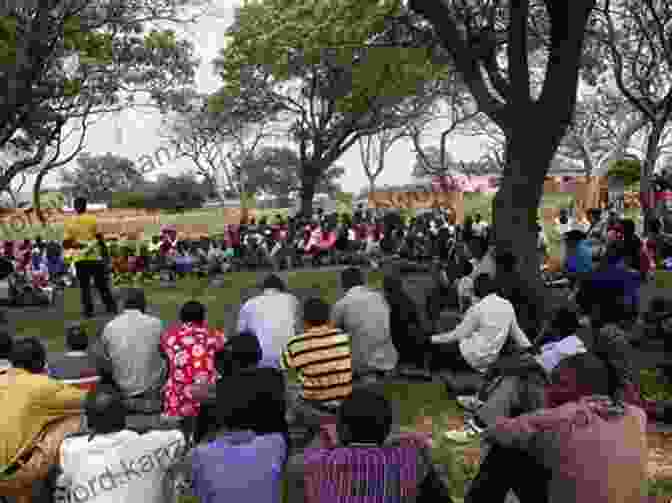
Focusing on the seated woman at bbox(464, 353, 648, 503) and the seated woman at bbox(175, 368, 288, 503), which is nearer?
the seated woman at bbox(464, 353, 648, 503)

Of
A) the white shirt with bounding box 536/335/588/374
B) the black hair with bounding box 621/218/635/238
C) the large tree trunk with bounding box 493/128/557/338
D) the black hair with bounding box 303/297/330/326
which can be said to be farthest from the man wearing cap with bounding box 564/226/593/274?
the black hair with bounding box 303/297/330/326

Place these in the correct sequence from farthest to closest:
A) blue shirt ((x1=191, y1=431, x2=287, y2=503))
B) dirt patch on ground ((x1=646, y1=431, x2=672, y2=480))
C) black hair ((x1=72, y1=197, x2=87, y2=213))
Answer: black hair ((x1=72, y1=197, x2=87, y2=213))
dirt patch on ground ((x1=646, y1=431, x2=672, y2=480))
blue shirt ((x1=191, y1=431, x2=287, y2=503))

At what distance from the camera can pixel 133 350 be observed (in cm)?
595

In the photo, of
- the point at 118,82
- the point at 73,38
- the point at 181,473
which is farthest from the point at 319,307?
the point at 118,82

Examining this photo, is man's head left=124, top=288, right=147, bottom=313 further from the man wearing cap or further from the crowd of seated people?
the man wearing cap

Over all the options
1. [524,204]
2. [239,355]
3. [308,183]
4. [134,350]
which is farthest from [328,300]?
[308,183]

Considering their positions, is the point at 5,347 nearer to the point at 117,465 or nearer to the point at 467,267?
the point at 117,465

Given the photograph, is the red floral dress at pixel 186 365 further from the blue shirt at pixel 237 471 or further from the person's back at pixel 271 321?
the blue shirt at pixel 237 471

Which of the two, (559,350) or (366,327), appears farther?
(366,327)

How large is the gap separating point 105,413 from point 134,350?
2422 mm

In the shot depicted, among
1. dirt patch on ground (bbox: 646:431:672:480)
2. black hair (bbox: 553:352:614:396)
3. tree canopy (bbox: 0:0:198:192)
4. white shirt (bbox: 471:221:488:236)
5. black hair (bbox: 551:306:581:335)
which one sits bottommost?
dirt patch on ground (bbox: 646:431:672:480)

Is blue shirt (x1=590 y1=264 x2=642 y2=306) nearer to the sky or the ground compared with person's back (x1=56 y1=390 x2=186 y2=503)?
nearer to the sky

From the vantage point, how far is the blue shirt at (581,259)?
972cm

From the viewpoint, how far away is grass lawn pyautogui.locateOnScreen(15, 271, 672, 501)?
17.2 feet
